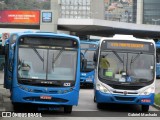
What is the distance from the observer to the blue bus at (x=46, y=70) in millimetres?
14742

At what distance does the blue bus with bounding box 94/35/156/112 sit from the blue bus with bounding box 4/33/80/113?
75.7 inches

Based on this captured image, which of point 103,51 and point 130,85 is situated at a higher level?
point 103,51

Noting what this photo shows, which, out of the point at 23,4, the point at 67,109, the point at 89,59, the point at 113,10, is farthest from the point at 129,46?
the point at 113,10

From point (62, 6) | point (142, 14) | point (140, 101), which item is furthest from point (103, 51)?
point (142, 14)

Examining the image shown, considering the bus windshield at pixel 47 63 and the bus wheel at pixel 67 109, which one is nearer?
the bus windshield at pixel 47 63

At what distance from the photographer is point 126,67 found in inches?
674

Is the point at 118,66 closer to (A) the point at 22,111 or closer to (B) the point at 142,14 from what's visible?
(A) the point at 22,111

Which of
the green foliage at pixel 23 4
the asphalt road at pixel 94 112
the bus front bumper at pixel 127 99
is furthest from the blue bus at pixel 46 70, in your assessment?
the green foliage at pixel 23 4

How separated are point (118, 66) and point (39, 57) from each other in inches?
131

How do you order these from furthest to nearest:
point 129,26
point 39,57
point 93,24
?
point 129,26
point 93,24
point 39,57

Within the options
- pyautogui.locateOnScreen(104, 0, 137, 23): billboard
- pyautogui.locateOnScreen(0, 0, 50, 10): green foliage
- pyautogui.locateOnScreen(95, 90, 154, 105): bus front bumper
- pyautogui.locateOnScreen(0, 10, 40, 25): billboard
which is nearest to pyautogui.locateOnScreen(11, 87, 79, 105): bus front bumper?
pyautogui.locateOnScreen(95, 90, 154, 105): bus front bumper

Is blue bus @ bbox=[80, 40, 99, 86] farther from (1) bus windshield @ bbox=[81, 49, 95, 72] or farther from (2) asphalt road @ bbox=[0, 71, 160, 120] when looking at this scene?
(2) asphalt road @ bbox=[0, 71, 160, 120]

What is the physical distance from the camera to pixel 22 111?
15422mm

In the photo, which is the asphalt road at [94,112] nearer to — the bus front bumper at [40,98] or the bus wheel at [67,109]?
the bus wheel at [67,109]
